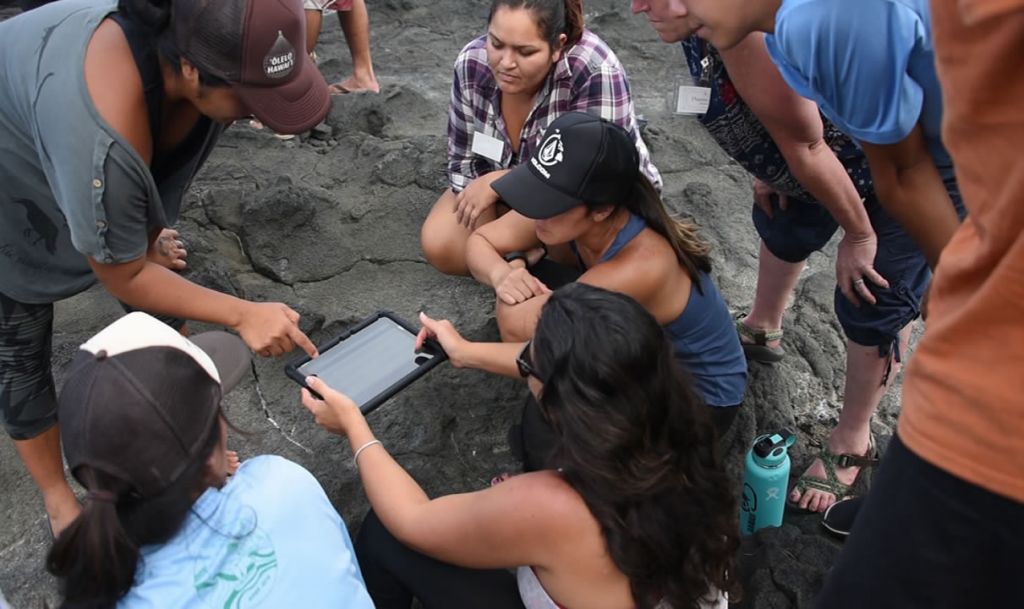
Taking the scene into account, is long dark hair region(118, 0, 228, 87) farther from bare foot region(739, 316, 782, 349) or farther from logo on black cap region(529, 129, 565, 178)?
bare foot region(739, 316, 782, 349)

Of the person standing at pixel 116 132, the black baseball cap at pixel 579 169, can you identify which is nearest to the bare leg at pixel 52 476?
the person standing at pixel 116 132

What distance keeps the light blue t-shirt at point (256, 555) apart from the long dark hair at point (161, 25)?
70cm

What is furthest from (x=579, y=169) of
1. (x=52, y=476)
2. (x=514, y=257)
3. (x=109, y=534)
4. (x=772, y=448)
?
(x=52, y=476)

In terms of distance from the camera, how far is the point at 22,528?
76.8 inches

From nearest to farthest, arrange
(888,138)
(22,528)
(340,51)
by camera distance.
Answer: (888,138), (22,528), (340,51)

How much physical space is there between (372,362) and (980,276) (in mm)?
1376

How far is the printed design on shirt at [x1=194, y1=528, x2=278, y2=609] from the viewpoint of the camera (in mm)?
1089

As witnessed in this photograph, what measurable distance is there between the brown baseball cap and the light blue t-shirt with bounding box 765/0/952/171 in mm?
870

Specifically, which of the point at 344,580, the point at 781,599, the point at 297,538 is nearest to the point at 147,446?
the point at 297,538

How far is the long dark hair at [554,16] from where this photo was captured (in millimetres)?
2197

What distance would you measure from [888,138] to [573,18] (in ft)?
3.81

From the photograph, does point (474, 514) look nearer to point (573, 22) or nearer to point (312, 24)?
point (573, 22)

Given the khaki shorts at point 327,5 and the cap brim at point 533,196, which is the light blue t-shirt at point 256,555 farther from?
the khaki shorts at point 327,5

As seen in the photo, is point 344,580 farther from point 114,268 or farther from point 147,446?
point 114,268
